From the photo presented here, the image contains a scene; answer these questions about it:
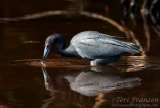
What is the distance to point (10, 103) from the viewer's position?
7664 mm

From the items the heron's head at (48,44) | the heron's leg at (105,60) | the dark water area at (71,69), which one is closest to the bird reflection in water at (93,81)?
the dark water area at (71,69)

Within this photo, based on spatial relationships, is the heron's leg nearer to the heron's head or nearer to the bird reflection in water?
the bird reflection in water

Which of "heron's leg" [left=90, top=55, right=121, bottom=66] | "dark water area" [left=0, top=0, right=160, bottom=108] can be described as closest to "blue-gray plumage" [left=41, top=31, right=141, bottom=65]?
"heron's leg" [left=90, top=55, right=121, bottom=66]

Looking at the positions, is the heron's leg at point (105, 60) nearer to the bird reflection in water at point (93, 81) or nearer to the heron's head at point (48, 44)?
the bird reflection in water at point (93, 81)

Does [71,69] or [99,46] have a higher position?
[99,46]

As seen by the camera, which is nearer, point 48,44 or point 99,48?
point 99,48

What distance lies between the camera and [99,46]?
1008 centimetres

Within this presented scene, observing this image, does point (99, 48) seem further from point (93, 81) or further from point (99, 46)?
point (93, 81)

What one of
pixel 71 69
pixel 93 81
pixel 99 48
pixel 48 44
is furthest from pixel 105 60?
pixel 93 81

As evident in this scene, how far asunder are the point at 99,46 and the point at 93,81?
1.17 metres

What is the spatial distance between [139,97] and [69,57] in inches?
131

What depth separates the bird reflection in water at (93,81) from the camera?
8455 mm

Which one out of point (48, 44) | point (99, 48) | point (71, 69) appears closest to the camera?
point (71, 69)

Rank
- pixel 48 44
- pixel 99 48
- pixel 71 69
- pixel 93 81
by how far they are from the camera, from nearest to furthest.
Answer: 1. pixel 93 81
2. pixel 71 69
3. pixel 99 48
4. pixel 48 44
